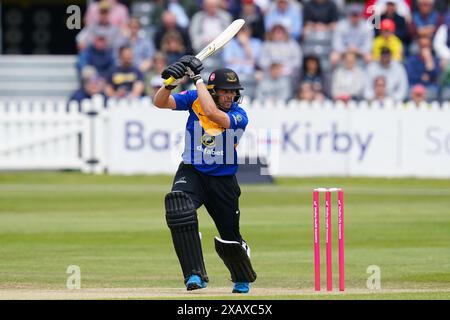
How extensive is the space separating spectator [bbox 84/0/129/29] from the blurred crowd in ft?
0.06

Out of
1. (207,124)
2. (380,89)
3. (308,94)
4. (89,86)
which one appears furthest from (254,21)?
(207,124)

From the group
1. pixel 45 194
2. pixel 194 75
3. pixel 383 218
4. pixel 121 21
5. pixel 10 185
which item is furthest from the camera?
pixel 121 21

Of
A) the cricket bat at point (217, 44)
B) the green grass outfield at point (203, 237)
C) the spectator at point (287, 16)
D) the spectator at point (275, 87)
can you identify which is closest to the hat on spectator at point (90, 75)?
the green grass outfield at point (203, 237)

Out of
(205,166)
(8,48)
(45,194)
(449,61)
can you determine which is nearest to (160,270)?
(205,166)

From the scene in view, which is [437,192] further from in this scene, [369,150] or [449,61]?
[449,61]

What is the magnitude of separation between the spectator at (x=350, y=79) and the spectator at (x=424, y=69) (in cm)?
100

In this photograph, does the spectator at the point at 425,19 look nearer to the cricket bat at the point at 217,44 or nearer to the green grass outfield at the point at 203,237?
the green grass outfield at the point at 203,237

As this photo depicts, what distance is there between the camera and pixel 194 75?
11.0 metres

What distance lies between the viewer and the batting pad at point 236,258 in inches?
443

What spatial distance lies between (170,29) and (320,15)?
301 cm

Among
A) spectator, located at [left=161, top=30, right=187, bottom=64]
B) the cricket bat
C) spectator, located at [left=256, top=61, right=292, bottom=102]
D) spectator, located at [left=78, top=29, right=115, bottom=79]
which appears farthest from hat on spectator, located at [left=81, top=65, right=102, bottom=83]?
the cricket bat

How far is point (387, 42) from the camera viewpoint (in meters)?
25.7

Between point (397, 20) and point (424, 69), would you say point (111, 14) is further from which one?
point (424, 69)

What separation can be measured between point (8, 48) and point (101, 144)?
6371mm
